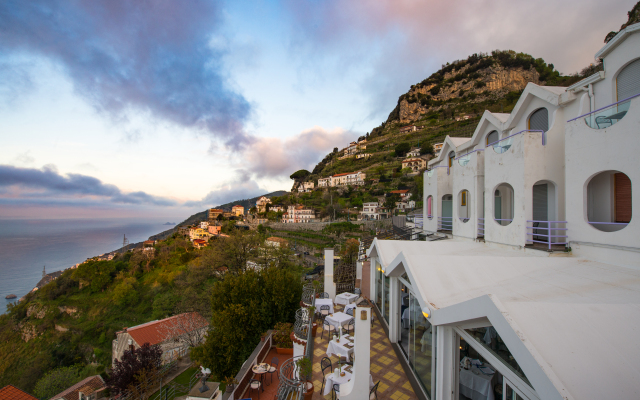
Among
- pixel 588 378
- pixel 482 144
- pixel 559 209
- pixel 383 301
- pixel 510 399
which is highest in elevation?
pixel 482 144

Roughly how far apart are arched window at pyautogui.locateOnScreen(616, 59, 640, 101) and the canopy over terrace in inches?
134

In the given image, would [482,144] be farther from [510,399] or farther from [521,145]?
[510,399]

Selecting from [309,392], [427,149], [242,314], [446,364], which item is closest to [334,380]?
[309,392]

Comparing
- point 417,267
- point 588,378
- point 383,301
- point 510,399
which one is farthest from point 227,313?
point 588,378

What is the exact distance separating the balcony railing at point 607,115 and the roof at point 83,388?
2602 cm

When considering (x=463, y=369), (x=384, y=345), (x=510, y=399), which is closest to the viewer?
(x=510, y=399)

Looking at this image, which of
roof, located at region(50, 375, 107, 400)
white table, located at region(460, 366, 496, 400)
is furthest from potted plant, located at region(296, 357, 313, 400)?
roof, located at region(50, 375, 107, 400)

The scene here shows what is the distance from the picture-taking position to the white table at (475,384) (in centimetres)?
380

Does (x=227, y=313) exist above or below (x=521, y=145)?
below

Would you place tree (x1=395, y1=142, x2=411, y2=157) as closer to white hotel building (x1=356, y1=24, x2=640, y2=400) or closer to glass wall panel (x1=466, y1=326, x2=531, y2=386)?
white hotel building (x1=356, y1=24, x2=640, y2=400)

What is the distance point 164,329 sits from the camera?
23.1 m

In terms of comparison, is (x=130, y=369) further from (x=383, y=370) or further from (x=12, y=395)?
(x=383, y=370)

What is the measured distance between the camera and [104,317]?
33.6 meters

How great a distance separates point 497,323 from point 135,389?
16.8 meters
